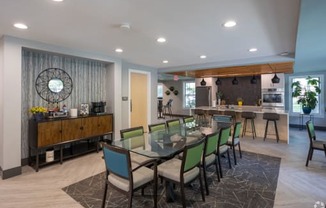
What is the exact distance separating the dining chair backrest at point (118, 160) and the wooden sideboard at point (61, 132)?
2096 millimetres

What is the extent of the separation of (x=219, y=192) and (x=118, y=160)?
165cm

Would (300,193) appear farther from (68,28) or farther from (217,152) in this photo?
(68,28)

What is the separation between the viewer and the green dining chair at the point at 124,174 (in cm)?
203

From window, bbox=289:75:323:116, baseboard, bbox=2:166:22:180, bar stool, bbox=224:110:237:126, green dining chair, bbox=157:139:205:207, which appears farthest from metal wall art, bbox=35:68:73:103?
window, bbox=289:75:323:116

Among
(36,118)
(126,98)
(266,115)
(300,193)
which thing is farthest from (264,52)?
(36,118)

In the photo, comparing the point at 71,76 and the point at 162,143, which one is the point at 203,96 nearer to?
the point at 71,76

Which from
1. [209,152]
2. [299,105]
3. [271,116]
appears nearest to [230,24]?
[209,152]

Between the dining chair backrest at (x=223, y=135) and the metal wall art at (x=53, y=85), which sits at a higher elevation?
the metal wall art at (x=53, y=85)

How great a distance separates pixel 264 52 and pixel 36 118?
521cm

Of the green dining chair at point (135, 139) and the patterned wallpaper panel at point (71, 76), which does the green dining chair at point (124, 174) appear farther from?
the patterned wallpaper panel at point (71, 76)

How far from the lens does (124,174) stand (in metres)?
2.10

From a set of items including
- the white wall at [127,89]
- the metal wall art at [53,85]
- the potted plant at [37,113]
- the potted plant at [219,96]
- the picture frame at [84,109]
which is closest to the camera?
the potted plant at [37,113]

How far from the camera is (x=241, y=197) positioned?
2645mm

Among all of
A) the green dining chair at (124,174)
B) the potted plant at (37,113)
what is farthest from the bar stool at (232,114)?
the potted plant at (37,113)
